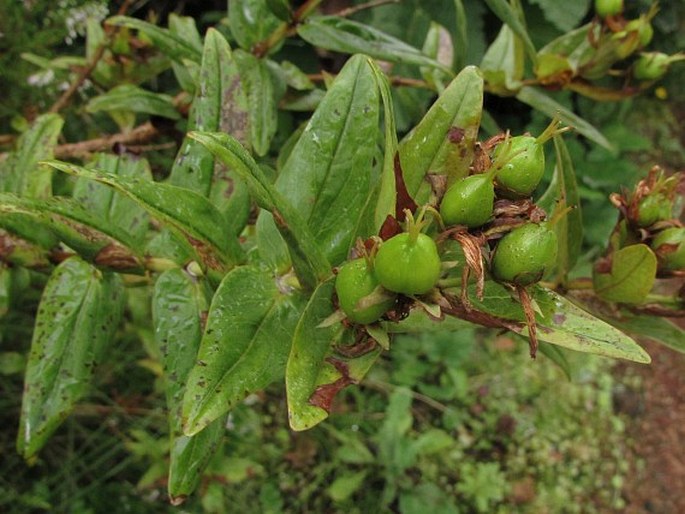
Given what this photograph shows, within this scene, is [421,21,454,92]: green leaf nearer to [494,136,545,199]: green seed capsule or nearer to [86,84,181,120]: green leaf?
[86,84,181,120]: green leaf

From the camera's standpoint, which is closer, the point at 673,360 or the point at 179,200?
the point at 179,200

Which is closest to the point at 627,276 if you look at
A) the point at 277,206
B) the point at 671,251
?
Answer: the point at 671,251

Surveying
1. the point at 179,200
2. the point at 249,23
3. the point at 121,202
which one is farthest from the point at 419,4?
the point at 179,200

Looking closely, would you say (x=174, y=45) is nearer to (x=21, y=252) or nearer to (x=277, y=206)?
(x=21, y=252)

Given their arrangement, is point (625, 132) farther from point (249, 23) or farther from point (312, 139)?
point (312, 139)

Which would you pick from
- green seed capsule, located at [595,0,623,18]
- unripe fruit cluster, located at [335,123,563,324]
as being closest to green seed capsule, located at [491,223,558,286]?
unripe fruit cluster, located at [335,123,563,324]
